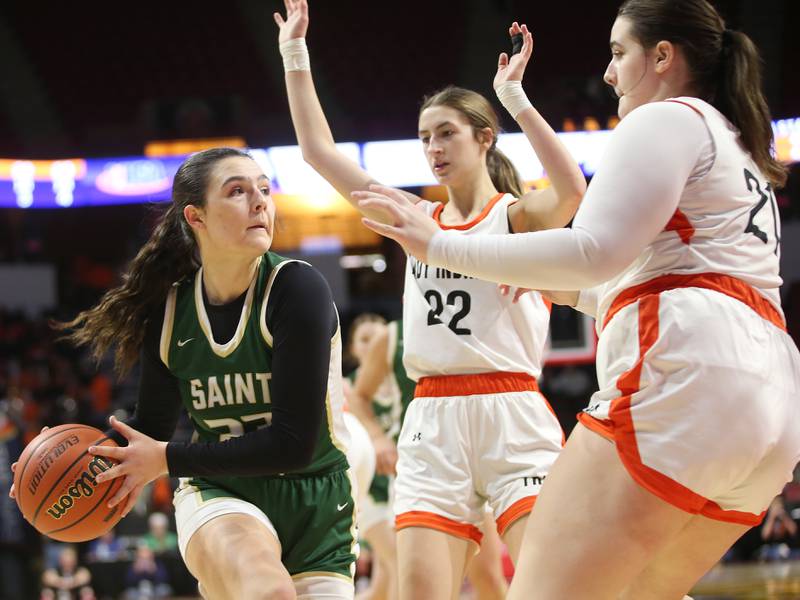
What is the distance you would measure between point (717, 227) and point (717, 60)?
1.49ft

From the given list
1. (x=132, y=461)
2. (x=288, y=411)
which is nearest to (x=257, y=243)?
(x=288, y=411)

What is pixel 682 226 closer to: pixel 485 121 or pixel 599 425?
pixel 599 425

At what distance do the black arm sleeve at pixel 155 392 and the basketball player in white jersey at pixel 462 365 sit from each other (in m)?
0.79

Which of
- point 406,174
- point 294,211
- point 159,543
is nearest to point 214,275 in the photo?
point 159,543

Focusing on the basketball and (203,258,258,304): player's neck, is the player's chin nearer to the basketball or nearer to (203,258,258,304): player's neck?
(203,258,258,304): player's neck

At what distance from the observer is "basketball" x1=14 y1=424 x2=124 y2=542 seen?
2826 mm

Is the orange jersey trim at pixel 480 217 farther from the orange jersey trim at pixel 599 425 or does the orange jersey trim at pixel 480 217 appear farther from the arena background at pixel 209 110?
the arena background at pixel 209 110

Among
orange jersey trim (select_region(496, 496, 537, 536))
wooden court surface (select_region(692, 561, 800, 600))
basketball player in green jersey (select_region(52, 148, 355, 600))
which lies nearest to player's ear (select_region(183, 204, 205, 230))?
basketball player in green jersey (select_region(52, 148, 355, 600))

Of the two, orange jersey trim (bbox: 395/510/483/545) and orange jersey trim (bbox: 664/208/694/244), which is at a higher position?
orange jersey trim (bbox: 664/208/694/244)

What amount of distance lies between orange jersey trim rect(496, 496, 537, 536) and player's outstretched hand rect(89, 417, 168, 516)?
1081 mm

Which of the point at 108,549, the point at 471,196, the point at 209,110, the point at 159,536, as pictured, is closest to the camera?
the point at 471,196

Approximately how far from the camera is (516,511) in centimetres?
319

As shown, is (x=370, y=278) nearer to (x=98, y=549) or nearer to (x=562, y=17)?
(x=562, y=17)

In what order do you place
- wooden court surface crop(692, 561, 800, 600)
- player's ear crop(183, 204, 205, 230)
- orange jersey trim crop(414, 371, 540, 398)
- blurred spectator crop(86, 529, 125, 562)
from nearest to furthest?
player's ear crop(183, 204, 205, 230)
orange jersey trim crop(414, 371, 540, 398)
wooden court surface crop(692, 561, 800, 600)
blurred spectator crop(86, 529, 125, 562)
